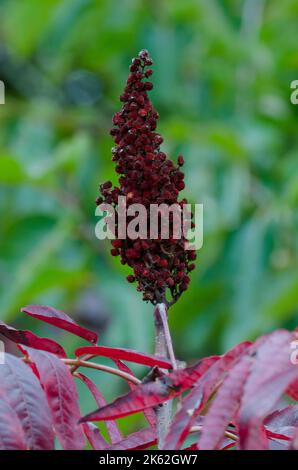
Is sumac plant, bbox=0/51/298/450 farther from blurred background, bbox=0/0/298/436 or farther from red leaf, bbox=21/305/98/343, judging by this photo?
blurred background, bbox=0/0/298/436

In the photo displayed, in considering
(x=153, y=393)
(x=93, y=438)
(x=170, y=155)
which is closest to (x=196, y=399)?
(x=153, y=393)

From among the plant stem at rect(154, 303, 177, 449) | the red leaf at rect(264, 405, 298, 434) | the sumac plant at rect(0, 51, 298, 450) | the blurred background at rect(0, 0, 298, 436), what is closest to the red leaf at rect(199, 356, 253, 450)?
the sumac plant at rect(0, 51, 298, 450)

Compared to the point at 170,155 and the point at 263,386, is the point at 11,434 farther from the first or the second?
the point at 170,155

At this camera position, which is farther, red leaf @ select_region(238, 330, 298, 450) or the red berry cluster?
the red berry cluster

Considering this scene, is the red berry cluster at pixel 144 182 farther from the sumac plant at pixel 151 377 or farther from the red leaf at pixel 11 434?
the red leaf at pixel 11 434

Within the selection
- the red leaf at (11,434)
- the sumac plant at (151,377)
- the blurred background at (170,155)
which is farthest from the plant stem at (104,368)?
the blurred background at (170,155)

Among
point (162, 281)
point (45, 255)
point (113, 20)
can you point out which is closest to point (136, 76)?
point (162, 281)

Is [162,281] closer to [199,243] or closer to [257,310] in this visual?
[199,243]

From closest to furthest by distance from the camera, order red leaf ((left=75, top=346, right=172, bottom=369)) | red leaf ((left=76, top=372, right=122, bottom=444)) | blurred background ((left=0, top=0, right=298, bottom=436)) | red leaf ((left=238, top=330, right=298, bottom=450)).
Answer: red leaf ((left=238, top=330, right=298, bottom=450)), red leaf ((left=75, top=346, right=172, bottom=369)), red leaf ((left=76, top=372, right=122, bottom=444)), blurred background ((left=0, top=0, right=298, bottom=436))

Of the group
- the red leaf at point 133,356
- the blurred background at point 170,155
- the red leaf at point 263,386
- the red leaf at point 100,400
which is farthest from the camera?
the blurred background at point 170,155
